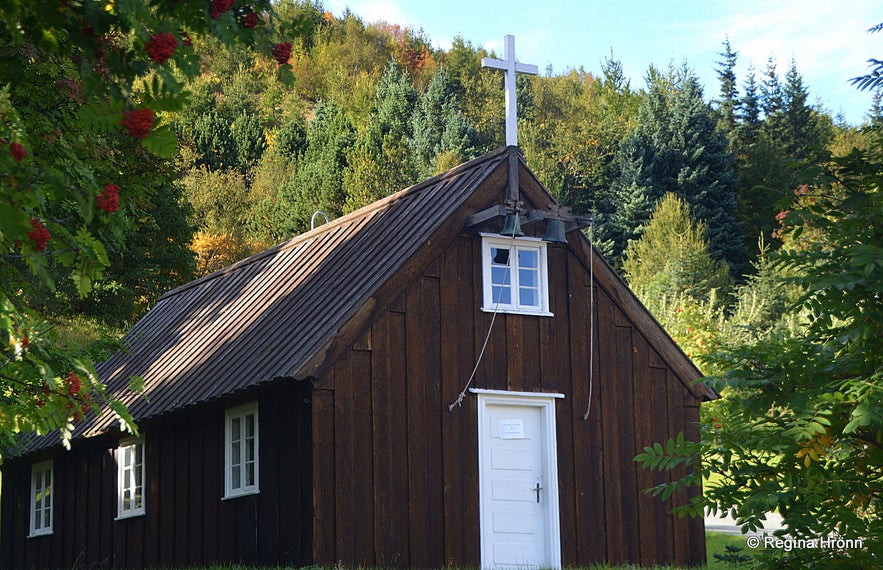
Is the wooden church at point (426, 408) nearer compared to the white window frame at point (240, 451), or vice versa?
the wooden church at point (426, 408)

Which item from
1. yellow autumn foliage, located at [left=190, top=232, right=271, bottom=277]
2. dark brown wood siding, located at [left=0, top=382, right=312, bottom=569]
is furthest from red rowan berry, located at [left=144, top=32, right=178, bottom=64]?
yellow autumn foliage, located at [left=190, top=232, right=271, bottom=277]

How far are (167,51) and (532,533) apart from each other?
11.8 m

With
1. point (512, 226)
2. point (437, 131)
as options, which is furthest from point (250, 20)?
point (437, 131)

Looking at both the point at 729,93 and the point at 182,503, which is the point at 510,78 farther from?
the point at 729,93

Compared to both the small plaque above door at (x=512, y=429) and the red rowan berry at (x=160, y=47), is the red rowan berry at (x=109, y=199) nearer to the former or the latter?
the red rowan berry at (x=160, y=47)

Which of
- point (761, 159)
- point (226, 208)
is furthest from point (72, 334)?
point (761, 159)

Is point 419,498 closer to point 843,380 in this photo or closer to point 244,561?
point 244,561

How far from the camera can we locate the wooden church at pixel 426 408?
14.9 m

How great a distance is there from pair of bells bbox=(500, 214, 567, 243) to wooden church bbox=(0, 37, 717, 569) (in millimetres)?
26

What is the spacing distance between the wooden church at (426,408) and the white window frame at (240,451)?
0.11 feet

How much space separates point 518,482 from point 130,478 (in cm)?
626

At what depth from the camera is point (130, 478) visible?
18.7 meters

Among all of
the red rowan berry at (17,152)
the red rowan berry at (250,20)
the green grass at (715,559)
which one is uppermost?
the red rowan berry at (250,20)

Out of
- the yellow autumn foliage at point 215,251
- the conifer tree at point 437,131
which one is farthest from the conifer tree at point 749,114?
the yellow autumn foliage at point 215,251
